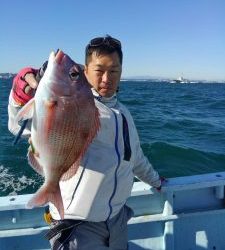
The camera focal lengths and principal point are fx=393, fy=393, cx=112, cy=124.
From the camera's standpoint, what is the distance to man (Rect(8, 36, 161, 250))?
2641mm

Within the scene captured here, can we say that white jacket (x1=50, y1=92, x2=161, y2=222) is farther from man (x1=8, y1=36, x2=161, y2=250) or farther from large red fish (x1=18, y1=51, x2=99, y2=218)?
large red fish (x1=18, y1=51, x2=99, y2=218)

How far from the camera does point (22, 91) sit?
233 centimetres

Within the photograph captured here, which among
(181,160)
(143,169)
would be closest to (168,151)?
(181,160)

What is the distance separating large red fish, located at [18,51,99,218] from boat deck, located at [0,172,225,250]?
1.46 meters

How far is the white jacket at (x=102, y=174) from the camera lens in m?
2.63

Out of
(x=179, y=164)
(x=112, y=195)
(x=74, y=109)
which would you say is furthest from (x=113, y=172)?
(x=179, y=164)

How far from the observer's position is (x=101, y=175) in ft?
8.66

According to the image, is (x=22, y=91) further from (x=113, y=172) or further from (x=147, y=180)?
(x=147, y=180)

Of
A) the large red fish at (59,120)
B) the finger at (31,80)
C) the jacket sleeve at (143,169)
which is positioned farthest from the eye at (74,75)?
the jacket sleeve at (143,169)

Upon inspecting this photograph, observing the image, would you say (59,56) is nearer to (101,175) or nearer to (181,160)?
(101,175)

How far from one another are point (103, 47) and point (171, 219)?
74.6 inches

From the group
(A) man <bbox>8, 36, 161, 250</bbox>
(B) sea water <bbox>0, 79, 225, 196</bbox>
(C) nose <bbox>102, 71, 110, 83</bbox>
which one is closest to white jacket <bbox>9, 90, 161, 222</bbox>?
(A) man <bbox>8, 36, 161, 250</bbox>

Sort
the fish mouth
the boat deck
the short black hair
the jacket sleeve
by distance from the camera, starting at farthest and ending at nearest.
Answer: the boat deck → the jacket sleeve → the short black hair → the fish mouth

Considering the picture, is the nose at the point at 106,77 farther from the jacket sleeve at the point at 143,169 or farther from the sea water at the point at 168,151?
the sea water at the point at 168,151
